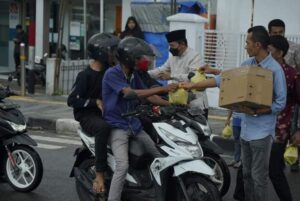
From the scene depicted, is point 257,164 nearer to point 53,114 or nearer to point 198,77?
point 198,77

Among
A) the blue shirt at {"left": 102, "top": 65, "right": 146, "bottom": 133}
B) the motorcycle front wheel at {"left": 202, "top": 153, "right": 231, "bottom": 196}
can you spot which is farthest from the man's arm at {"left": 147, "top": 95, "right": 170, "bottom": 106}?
the motorcycle front wheel at {"left": 202, "top": 153, "right": 231, "bottom": 196}

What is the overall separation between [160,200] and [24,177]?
6.89 feet

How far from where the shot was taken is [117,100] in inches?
Result: 230

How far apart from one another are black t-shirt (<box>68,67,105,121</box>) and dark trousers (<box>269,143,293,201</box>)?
1.62 m

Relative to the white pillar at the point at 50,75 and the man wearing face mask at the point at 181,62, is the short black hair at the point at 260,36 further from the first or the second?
the white pillar at the point at 50,75

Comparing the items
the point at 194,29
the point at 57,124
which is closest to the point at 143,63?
the point at 57,124

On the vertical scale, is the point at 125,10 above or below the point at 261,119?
above

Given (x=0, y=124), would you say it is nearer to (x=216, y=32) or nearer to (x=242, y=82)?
(x=242, y=82)

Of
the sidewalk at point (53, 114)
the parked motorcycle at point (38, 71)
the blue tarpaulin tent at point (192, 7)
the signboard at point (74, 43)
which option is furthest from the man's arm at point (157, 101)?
the signboard at point (74, 43)

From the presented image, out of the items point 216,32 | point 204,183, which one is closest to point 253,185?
point 204,183

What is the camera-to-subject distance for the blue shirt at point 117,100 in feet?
18.9

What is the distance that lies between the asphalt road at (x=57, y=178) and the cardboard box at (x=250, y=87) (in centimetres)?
204

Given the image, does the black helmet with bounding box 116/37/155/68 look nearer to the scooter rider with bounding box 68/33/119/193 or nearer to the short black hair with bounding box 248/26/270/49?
the scooter rider with bounding box 68/33/119/193

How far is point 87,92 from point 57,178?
2.09m
